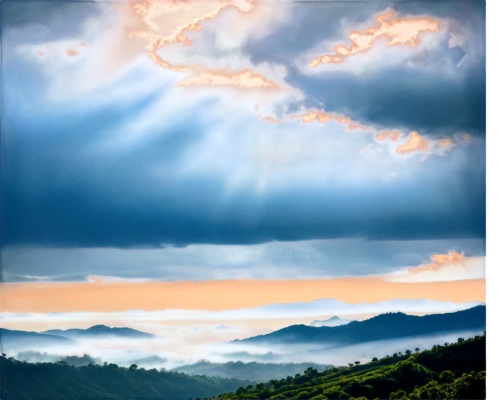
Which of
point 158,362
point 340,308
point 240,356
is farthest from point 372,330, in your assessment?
point 158,362

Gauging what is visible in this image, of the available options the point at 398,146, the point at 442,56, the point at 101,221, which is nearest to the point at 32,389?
the point at 101,221

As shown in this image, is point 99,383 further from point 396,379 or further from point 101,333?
point 396,379

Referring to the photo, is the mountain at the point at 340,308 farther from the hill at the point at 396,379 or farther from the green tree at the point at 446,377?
the green tree at the point at 446,377

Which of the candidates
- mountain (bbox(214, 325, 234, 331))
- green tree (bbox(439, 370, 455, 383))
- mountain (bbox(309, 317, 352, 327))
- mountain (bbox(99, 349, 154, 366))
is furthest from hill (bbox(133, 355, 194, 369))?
green tree (bbox(439, 370, 455, 383))

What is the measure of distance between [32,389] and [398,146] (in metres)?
4.45

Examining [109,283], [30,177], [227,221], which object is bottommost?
[109,283]

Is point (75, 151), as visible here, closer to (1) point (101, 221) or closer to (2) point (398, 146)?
(1) point (101, 221)

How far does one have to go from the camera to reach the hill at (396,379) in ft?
21.7

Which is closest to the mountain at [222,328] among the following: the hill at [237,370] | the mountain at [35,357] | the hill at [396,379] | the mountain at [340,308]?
the mountain at [340,308]

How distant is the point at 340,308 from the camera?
272 inches

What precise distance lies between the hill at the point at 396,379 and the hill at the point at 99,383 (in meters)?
0.27

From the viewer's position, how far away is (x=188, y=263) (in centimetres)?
696

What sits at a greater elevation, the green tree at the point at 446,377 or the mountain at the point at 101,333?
the mountain at the point at 101,333

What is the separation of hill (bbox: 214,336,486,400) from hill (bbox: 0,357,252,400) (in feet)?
0.90
